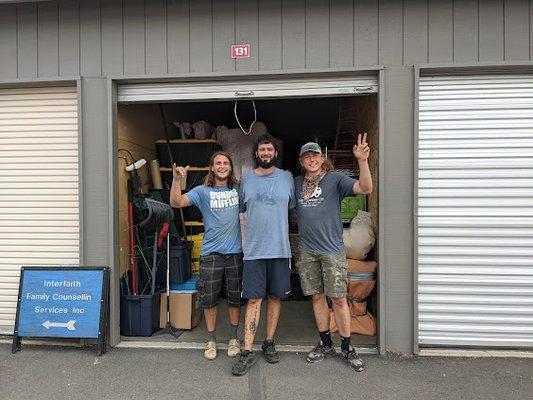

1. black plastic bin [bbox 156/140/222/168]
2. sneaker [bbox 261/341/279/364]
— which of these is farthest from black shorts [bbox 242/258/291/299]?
black plastic bin [bbox 156/140/222/168]

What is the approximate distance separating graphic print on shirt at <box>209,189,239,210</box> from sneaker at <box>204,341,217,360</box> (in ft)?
3.83

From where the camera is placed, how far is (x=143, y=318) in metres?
3.80

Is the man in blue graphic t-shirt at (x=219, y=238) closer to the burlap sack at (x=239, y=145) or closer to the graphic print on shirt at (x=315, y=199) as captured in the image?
the graphic print on shirt at (x=315, y=199)

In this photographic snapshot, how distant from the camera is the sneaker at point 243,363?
10.0ft

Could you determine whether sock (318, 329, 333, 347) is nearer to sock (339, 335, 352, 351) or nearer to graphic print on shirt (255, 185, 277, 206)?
sock (339, 335, 352, 351)

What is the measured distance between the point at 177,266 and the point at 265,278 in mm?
1359

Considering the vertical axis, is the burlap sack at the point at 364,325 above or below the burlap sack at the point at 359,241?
below

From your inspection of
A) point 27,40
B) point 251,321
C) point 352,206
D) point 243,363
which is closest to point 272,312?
point 251,321

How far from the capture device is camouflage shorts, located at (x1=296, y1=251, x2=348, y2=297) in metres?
3.16

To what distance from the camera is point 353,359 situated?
10.5 feet

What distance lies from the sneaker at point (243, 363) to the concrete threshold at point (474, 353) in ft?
4.65

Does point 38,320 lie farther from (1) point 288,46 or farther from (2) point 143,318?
(1) point 288,46

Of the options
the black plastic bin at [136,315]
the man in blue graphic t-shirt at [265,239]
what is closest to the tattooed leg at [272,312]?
the man in blue graphic t-shirt at [265,239]

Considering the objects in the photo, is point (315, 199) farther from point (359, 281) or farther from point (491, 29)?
point (491, 29)
